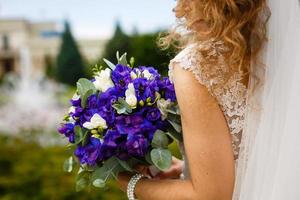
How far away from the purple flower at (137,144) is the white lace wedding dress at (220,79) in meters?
0.25

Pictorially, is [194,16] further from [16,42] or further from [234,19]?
[16,42]

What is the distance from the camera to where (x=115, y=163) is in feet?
5.24

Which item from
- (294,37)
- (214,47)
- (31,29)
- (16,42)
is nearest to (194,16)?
(214,47)

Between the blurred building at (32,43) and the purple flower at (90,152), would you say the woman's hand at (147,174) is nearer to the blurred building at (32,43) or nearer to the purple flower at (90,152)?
the purple flower at (90,152)

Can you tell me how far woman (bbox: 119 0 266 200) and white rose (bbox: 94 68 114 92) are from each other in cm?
31

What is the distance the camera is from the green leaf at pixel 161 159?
5.00 feet

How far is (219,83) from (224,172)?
0.22 m

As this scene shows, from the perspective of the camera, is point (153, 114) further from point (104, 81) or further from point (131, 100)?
point (104, 81)

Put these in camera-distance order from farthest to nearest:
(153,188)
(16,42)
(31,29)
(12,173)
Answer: (31,29), (16,42), (12,173), (153,188)

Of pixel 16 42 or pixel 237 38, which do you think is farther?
pixel 16 42

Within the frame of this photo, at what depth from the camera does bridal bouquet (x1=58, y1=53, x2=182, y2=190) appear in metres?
1.56

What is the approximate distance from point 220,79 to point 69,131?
0.55 m

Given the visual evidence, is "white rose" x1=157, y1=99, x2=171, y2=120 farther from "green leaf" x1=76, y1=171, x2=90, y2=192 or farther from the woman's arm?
"green leaf" x1=76, y1=171, x2=90, y2=192

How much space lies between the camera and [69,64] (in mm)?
25906
